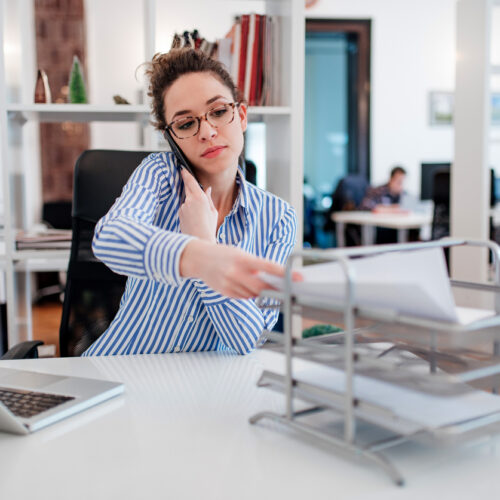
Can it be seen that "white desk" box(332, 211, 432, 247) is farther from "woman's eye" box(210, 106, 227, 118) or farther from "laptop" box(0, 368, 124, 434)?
"laptop" box(0, 368, 124, 434)

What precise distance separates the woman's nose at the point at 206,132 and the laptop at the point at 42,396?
563mm

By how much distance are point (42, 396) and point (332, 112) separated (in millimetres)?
7293

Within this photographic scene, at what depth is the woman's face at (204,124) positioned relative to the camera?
4.47 ft

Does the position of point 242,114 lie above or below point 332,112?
below

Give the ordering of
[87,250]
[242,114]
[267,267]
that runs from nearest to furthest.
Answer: [267,267], [242,114], [87,250]

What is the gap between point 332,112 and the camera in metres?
7.87

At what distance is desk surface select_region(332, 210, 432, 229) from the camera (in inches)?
213

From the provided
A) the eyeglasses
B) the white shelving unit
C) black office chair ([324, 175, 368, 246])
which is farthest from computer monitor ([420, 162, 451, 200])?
the eyeglasses

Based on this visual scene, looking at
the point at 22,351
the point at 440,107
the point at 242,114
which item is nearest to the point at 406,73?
the point at 440,107

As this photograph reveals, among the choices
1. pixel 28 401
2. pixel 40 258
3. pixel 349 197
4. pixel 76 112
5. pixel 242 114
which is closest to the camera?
pixel 28 401

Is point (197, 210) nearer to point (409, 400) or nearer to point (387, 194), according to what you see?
point (409, 400)

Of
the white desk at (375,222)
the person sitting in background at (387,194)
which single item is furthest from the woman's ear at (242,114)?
the person sitting in background at (387,194)

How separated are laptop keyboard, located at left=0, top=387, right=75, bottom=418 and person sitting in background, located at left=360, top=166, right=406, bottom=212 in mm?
5771

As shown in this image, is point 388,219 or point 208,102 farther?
point 388,219
